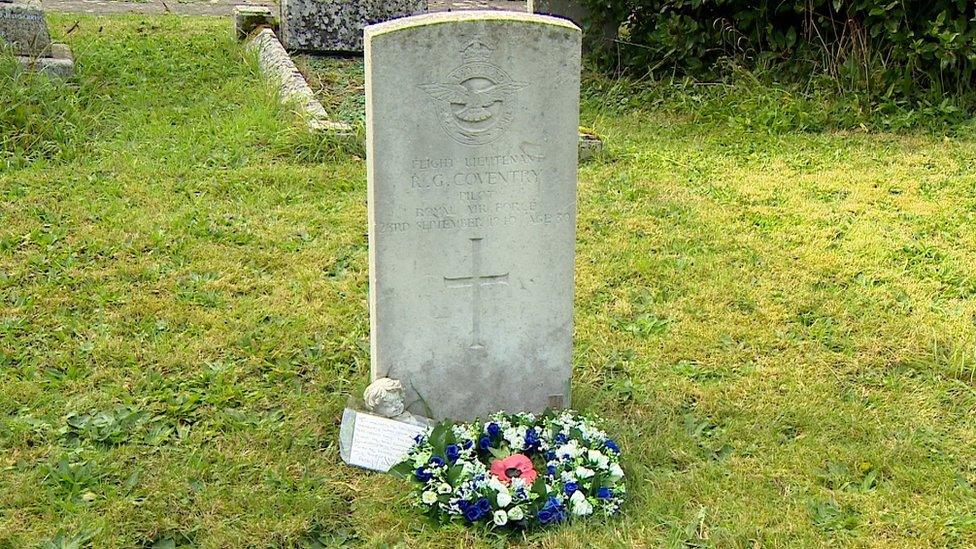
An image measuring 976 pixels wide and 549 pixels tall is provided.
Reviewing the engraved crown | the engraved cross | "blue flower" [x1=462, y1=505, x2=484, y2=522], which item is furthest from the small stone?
the engraved crown

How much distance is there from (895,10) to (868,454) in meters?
4.73

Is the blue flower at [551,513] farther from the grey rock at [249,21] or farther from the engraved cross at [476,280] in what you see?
the grey rock at [249,21]

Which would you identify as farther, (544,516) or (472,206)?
(472,206)

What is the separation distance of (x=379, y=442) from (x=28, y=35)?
5417mm

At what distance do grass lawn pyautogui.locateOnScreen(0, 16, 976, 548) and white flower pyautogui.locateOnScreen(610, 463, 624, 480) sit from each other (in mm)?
91

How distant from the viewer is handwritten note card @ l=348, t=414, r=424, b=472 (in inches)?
138

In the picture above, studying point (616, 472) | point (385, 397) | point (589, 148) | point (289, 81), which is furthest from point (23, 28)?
point (616, 472)

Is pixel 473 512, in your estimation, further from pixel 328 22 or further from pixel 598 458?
pixel 328 22

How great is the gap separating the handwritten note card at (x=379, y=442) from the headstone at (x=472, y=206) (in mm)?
141

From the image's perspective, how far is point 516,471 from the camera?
333 centimetres

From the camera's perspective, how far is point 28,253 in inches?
196

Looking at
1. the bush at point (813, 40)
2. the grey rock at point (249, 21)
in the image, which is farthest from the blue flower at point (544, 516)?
the grey rock at point (249, 21)

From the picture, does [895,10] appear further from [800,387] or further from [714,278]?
[800,387]

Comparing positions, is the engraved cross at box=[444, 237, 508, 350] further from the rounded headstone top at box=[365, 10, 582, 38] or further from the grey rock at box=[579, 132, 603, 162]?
the grey rock at box=[579, 132, 603, 162]
